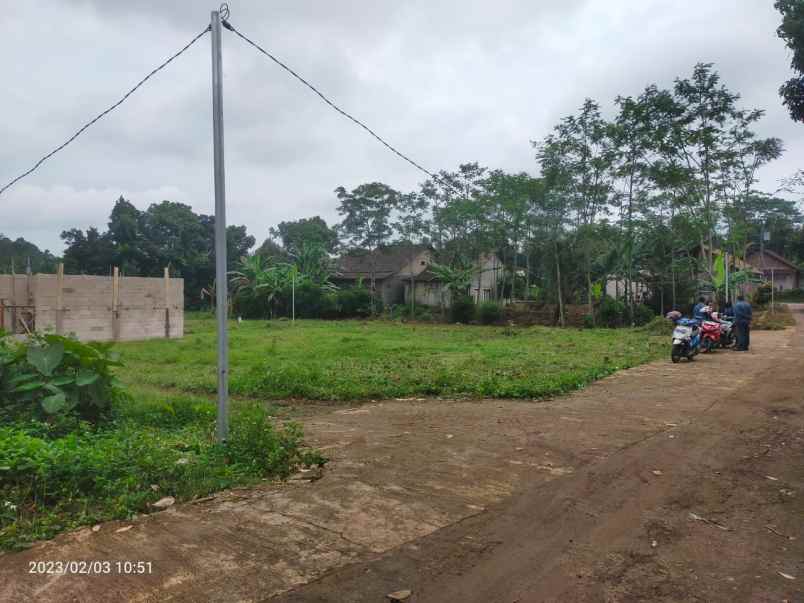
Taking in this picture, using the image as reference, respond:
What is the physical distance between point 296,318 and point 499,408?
28611 mm

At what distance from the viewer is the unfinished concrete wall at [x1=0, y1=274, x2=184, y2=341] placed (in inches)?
667

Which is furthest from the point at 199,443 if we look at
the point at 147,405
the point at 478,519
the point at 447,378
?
the point at 447,378

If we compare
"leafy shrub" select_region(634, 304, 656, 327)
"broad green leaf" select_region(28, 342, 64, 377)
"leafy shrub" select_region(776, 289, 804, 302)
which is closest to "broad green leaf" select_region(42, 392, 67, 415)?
"broad green leaf" select_region(28, 342, 64, 377)

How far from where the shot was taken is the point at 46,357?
5.69 meters

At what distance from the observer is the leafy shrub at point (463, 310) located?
31.7m

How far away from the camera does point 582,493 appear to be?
4539mm

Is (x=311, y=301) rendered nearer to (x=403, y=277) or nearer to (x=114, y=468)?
(x=403, y=277)

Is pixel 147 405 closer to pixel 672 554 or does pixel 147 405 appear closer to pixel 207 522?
pixel 207 522

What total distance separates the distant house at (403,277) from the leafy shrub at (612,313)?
9.76 meters

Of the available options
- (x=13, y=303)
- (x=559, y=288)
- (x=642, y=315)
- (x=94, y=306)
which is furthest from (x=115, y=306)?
(x=642, y=315)

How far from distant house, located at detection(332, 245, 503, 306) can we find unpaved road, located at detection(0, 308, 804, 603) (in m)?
31.0

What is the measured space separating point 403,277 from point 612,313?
16.6 metres

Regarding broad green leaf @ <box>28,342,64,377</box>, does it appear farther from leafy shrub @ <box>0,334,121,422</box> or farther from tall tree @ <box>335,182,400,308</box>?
tall tree @ <box>335,182,400,308</box>

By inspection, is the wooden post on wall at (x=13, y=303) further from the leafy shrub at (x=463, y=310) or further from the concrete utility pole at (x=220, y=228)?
the leafy shrub at (x=463, y=310)
